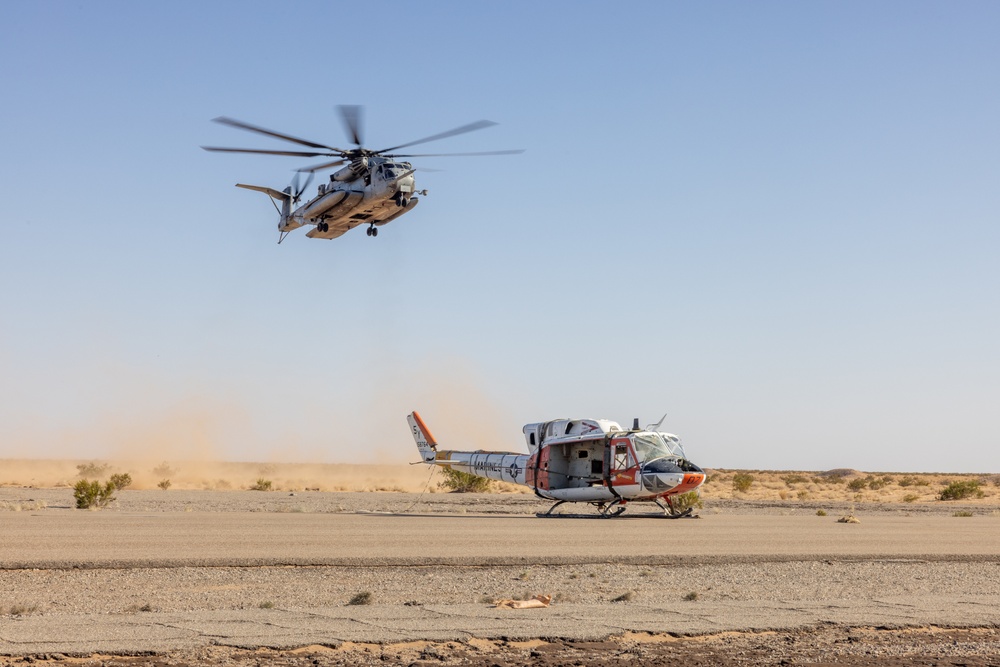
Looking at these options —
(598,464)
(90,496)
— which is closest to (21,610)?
(90,496)

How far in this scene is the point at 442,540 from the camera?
883 inches

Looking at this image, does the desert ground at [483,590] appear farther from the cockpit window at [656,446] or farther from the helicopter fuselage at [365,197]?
the helicopter fuselage at [365,197]

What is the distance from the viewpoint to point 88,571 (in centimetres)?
1634

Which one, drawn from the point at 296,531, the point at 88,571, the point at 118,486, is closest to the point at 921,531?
the point at 296,531

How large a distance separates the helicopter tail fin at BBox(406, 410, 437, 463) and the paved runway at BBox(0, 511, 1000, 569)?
13.8 m

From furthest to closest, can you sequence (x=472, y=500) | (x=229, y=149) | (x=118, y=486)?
1. (x=118, y=486)
2. (x=472, y=500)
3. (x=229, y=149)

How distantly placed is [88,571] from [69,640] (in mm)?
6540

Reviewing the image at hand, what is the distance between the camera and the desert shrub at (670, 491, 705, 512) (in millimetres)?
33094

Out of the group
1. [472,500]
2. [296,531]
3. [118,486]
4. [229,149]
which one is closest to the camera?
[296,531]

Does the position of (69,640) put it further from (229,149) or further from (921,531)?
(921,531)

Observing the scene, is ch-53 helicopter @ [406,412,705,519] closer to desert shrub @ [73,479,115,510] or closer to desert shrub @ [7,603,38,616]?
desert shrub @ [73,479,115,510]

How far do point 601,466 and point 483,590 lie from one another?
1812 centimetres

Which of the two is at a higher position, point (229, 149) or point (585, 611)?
point (229, 149)

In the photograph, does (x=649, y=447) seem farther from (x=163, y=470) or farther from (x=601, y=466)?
(x=163, y=470)
